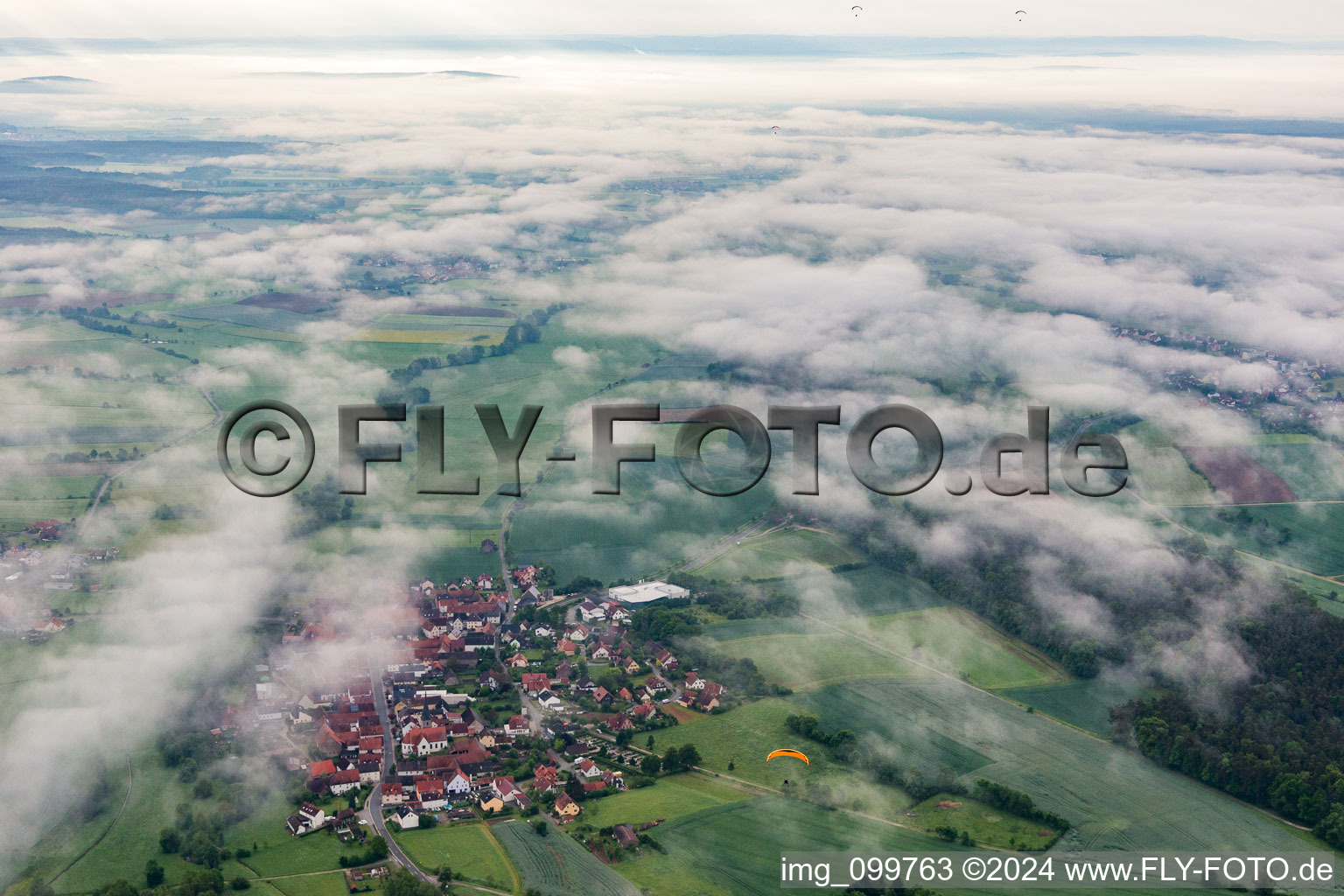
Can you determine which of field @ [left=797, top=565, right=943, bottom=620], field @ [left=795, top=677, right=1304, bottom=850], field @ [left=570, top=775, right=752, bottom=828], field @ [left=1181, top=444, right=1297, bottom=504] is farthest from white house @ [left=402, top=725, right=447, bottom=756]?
field @ [left=1181, top=444, right=1297, bottom=504]

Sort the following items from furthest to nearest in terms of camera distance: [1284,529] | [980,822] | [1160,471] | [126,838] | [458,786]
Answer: [1160,471]
[1284,529]
[458,786]
[980,822]
[126,838]

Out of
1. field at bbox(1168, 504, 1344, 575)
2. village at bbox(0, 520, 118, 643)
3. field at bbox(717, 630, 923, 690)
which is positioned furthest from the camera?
field at bbox(1168, 504, 1344, 575)

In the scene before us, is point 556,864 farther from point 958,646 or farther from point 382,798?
point 958,646

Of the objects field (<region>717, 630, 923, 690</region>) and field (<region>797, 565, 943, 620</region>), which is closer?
field (<region>717, 630, 923, 690</region>)

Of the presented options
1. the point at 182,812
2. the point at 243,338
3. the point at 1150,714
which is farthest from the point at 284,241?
the point at 1150,714

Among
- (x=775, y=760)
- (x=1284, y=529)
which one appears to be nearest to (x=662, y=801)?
(x=775, y=760)

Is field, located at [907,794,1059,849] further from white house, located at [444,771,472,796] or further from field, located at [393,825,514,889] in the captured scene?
white house, located at [444,771,472,796]
